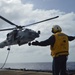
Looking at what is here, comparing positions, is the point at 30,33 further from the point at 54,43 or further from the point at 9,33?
the point at 54,43

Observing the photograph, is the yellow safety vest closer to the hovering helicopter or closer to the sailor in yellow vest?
the sailor in yellow vest

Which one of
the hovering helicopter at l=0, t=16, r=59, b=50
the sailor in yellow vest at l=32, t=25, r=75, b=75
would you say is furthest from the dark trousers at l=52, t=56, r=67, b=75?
the hovering helicopter at l=0, t=16, r=59, b=50

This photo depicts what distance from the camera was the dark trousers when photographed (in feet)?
35.9

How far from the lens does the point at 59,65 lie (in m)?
11.0

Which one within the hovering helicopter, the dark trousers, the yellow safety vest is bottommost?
the dark trousers

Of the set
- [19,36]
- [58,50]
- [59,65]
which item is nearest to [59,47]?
[58,50]

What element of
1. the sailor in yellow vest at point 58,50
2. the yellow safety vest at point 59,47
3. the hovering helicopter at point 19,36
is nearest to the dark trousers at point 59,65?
the sailor in yellow vest at point 58,50

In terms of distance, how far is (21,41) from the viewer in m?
23.6

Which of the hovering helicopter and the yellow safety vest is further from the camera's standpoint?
the hovering helicopter

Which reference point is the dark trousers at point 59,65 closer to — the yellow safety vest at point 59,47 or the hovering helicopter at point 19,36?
the yellow safety vest at point 59,47

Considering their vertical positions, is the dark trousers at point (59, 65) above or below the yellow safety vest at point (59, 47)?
below

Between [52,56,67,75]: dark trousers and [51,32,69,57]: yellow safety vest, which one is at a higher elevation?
[51,32,69,57]: yellow safety vest

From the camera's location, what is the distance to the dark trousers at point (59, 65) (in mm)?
10930

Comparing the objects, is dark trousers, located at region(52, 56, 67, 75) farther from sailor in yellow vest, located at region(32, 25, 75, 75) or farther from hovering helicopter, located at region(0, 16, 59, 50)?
hovering helicopter, located at region(0, 16, 59, 50)
